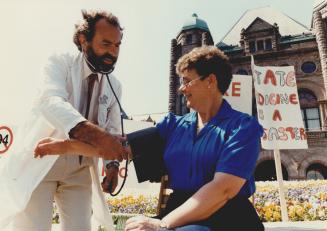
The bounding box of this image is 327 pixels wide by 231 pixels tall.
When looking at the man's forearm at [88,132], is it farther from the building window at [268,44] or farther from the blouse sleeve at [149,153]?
the building window at [268,44]

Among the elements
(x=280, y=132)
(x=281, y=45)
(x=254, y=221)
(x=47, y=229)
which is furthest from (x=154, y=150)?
(x=281, y=45)

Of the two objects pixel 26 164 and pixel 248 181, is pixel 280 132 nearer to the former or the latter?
pixel 248 181

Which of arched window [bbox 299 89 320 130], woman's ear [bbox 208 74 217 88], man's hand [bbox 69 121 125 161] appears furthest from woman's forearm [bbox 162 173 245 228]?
arched window [bbox 299 89 320 130]

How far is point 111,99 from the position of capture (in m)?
2.71

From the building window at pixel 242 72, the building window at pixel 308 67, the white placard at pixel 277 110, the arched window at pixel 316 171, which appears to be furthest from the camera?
the building window at pixel 242 72

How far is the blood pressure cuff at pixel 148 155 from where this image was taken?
2.24 meters

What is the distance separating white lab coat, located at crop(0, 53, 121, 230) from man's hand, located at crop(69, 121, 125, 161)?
9 cm

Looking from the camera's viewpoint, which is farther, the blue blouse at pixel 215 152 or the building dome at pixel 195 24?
the building dome at pixel 195 24

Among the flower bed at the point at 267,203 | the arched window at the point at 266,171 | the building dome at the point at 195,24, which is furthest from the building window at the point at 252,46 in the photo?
the flower bed at the point at 267,203

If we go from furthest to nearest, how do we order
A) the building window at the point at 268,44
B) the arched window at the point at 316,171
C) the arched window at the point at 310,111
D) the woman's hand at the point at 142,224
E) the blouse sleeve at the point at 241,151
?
1. the building window at the point at 268,44
2. the arched window at the point at 310,111
3. the arched window at the point at 316,171
4. the blouse sleeve at the point at 241,151
5. the woman's hand at the point at 142,224

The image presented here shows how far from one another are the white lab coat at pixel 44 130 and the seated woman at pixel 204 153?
0.20 metres

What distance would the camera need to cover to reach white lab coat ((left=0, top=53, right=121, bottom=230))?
2061 mm

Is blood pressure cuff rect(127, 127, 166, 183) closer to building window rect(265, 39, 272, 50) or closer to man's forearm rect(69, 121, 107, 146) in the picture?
man's forearm rect(69, 121, 107, 146)

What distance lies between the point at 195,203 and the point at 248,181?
432 mm
